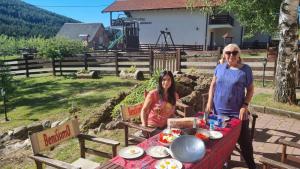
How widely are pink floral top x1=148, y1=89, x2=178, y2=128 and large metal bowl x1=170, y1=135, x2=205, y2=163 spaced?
134 centimetres

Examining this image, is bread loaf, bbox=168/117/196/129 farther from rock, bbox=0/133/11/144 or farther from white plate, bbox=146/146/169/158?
rock, bbox=0/133/11/144

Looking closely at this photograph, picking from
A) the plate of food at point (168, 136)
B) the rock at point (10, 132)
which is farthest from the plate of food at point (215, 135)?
the rock at point (10, 132)

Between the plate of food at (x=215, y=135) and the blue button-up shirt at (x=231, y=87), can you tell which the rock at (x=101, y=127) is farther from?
→ the plate of food at (x=215, y=135)

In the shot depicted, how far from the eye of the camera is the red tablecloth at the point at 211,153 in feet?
9.54

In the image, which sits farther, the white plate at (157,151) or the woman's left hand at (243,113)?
the woman's left hand at (243,113)

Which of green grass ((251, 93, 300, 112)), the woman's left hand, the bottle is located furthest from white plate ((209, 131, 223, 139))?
green grass ((251, 93, 300, 112))

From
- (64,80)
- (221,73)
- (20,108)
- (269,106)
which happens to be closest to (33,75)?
(64,80)

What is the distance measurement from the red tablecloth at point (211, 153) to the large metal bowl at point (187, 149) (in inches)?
2.5

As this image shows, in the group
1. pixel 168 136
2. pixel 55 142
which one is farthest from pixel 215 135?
pixel 55 142

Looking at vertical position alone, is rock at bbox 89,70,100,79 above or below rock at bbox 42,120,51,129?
above

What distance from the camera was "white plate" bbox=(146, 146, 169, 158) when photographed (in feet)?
10.0

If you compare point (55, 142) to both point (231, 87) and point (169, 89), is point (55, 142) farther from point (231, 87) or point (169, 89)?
point (231, 87)

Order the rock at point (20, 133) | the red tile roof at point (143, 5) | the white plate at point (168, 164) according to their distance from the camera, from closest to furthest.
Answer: the white plate at point (168, 164) < the rock at point (20, 133) < the red tile roof at point (143, 5)

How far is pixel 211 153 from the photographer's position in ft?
10.6
